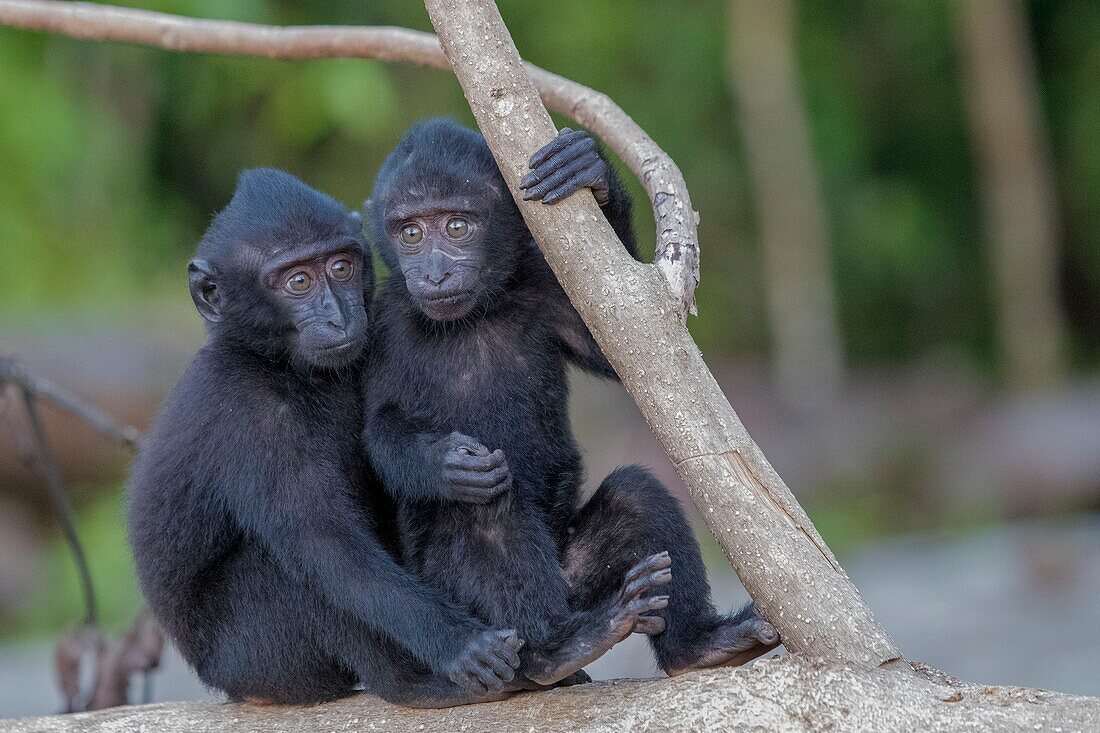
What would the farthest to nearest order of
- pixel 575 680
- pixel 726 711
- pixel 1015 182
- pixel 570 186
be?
pixel 1015 182 < pixel 575 680 < pixel 570 186 < pixel 726 711

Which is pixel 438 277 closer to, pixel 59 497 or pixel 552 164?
pixel 552 164

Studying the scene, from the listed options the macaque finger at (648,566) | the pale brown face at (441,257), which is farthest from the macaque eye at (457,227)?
the macaque finger at (648,566)

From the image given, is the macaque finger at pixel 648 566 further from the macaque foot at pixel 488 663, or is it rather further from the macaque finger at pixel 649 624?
the macaque foot at pixel 488 663

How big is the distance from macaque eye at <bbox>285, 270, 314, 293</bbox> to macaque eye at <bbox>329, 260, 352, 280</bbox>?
3.3 inches

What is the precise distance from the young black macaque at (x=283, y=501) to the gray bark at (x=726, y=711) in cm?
10

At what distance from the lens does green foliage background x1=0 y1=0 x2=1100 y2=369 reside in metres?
12.9

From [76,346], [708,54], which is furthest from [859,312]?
[76,346]

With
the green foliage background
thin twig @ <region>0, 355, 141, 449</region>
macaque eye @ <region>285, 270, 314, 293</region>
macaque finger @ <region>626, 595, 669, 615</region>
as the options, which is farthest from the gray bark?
the green foliage background

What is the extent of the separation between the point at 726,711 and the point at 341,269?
6.81ft

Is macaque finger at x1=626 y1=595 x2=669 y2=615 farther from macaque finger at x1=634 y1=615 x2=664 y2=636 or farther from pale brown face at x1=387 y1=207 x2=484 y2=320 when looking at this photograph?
pale brown face at x1=387 y1=207 x2=484 y2=320

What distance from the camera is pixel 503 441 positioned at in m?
4.31

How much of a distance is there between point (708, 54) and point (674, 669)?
38.0ft

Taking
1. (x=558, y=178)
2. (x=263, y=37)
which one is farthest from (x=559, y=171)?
(x=263, y=37)

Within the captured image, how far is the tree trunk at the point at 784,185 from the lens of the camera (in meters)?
13.3
